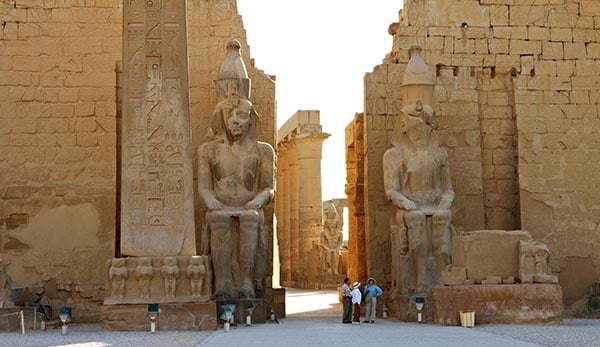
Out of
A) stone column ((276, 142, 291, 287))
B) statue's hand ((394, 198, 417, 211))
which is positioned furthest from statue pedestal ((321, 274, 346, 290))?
statue's hand ((394, 198, 417, 211))

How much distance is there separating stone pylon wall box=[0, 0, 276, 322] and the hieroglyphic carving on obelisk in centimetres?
250

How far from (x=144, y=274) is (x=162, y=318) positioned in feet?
1.58

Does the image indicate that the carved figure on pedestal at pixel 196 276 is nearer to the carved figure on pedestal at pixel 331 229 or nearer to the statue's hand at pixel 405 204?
the statue's hand at pixel 405 204

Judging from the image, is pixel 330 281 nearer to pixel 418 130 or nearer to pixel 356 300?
pixel 418 130

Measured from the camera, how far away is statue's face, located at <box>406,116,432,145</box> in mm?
11938

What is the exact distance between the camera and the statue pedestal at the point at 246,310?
34.7 feet

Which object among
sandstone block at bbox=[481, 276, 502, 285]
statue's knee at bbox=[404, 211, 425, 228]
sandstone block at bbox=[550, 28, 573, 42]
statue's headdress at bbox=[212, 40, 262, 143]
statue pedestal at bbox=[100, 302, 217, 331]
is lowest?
statue pedestal at bbox=[100, 302, 217, 331]

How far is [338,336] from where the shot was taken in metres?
8.86

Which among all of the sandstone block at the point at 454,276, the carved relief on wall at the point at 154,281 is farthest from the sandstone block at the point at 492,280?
the carved relief on wall at the point at 154,281

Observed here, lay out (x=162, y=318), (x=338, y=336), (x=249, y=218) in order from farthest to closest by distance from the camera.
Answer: (x=249, y=218) < (x=162, y=318) < (x=338, y=336)

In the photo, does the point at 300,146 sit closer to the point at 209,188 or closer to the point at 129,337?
the point at 209,188

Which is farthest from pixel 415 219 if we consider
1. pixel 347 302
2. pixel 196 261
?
pixel 196 261

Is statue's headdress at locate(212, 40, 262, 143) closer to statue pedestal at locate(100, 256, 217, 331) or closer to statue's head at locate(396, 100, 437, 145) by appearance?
statue's head at locate(396, 100, 437, 145)

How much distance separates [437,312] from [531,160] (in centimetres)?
372
